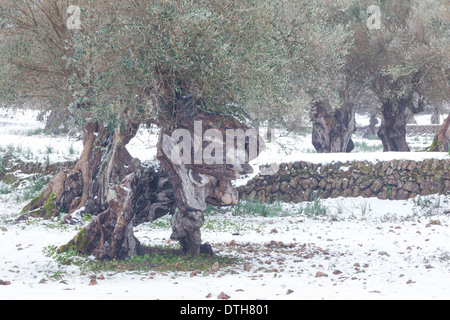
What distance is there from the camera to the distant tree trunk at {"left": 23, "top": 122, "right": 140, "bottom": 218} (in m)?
12.3

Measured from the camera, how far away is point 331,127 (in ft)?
69.3

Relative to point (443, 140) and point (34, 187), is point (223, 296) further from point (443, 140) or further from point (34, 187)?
point (443, 140)

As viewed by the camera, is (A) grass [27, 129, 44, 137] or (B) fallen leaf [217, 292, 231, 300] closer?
(B) fallen leaf [217, 292, 231, 300]

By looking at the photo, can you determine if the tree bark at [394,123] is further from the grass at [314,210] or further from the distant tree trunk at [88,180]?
the distant tree trunk at [88,180]

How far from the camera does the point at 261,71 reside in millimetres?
7703

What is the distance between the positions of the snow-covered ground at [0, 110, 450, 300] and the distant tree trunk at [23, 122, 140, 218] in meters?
0.81

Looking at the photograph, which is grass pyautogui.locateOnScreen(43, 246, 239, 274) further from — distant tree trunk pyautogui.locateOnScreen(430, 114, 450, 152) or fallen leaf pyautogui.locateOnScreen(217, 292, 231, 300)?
distant tree trunk pyautogui.locateOnScreen(430, 114, 450, 152)

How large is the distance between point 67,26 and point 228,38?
216 inches

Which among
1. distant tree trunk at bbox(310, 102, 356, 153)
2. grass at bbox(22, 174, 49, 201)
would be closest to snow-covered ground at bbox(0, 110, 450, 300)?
grass at bbox(22, 174, 49, 201)

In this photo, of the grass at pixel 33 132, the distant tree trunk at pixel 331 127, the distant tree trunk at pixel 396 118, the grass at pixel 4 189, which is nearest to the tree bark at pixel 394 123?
the distant tree trunk at pixel 396 118

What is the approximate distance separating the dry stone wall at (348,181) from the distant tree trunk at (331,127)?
5765 mm

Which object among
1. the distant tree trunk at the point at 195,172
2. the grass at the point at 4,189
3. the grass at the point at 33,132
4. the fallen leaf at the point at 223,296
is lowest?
the fallen leaf at the point at 223,296

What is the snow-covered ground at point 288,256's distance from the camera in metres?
6.32
